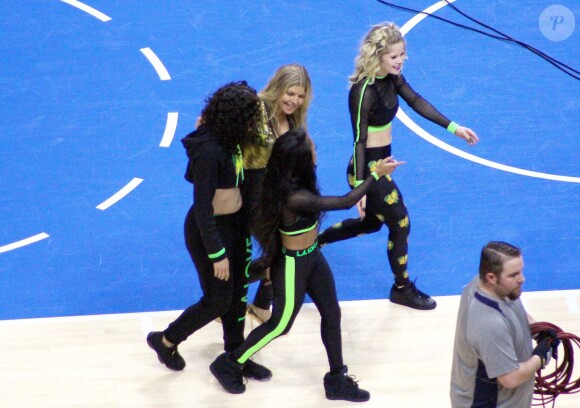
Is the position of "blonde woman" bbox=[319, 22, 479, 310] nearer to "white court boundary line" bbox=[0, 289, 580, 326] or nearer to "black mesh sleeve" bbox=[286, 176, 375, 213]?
"white court boundary line" bbox=[0, 289, 580, 326]

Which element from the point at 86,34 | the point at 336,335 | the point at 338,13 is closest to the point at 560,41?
the point at 338,13

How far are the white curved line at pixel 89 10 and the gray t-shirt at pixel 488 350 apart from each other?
6.96 metres

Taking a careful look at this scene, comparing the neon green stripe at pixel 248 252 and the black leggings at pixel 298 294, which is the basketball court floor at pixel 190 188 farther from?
the neon green stripe at pixel 248 252

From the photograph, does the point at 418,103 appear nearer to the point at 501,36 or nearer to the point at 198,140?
the point at 198,140

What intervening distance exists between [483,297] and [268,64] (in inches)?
225

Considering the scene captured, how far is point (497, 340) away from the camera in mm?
4555

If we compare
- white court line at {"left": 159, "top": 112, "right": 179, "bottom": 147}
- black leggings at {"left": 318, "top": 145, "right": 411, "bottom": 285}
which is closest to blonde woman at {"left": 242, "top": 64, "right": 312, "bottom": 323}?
black leggings at {"left": 318, "top": 145, "right": 411, "bottom": 285}

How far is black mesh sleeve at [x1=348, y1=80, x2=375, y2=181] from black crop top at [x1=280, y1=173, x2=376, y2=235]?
90 cm

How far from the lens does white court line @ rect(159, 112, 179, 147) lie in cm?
889

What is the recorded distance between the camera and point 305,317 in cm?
703

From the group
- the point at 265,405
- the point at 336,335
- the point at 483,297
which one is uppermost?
the point at 483,297

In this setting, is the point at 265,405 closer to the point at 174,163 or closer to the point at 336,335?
the point at 336,335

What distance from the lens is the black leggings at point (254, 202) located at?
19.6ft

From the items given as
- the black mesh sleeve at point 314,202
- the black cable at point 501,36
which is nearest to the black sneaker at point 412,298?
the black mesh sleeve at point 314,202
